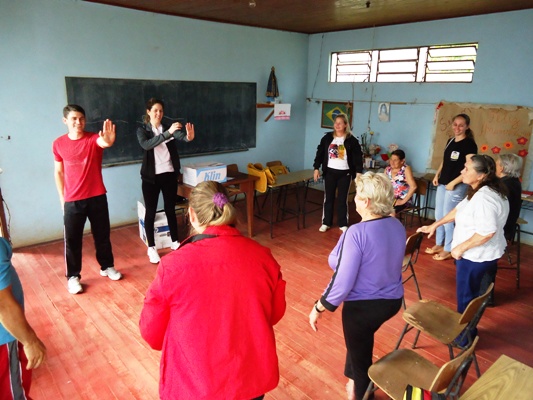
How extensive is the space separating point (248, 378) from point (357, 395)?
3.49ft

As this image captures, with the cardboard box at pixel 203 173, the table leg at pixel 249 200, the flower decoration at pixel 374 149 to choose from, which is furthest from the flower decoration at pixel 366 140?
the cardboard box at pixel 203 173

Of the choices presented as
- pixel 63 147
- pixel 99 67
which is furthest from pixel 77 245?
pixel 99 67

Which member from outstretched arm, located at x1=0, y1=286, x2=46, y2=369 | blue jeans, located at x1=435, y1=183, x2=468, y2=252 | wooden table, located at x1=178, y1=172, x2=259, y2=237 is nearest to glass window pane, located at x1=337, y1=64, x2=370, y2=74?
blue jeans, located at x1=435, y1=183, x2=468, y2=252

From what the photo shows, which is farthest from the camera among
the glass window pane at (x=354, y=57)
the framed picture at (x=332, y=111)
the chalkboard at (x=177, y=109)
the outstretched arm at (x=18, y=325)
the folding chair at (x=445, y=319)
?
the framed picture at (x=332, y=111)

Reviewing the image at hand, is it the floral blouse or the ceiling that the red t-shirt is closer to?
the ceiling

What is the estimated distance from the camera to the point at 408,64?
573 cm

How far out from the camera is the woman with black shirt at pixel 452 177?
4.18 meters

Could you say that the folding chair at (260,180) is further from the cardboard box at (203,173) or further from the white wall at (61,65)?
the white wall at (61,65)

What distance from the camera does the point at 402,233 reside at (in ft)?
6.20

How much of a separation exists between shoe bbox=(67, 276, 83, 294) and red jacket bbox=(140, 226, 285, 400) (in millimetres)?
2456

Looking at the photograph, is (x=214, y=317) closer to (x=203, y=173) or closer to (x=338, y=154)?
(x=203, y=173)

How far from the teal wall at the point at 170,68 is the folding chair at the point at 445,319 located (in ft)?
11.6

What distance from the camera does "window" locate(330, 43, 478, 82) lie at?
5.18 metres

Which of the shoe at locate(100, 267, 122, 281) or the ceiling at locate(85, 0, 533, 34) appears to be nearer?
the shoe at locate(100, 267, 122, 281)
